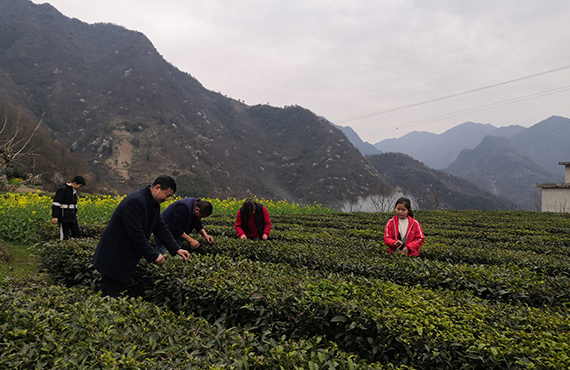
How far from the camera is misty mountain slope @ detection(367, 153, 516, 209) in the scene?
2594 inches

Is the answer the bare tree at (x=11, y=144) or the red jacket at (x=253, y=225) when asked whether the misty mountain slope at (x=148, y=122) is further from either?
the red jacket at (x=253, y=225)

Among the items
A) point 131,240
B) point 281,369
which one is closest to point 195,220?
point 131,240

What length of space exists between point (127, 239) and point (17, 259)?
5.86 meters

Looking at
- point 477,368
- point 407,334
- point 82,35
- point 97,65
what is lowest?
point 477,368

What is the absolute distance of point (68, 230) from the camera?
7680 mm

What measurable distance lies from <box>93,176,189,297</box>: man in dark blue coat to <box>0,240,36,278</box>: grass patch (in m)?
3.58

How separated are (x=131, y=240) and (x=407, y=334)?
10.7ft

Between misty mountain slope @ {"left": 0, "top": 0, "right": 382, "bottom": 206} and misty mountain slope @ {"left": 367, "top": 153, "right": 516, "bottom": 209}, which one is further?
misty mountain slope @ {"left": 367, "top": 153, "right": 516, "bottom": 209}

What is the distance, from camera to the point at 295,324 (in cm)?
360

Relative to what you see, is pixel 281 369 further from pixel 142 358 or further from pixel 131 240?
pixel 131 240

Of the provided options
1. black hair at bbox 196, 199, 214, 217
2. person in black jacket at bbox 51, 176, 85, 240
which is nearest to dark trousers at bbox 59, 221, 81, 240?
person in black jacket at bbox 51, 176, 85, 240

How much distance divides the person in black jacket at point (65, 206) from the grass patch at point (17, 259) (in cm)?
94

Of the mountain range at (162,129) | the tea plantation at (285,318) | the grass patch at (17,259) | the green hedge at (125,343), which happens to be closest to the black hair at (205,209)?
the tea plantation at (285,318)

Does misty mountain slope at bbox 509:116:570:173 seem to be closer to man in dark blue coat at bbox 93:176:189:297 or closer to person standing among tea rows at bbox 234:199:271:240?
person standing among tea rows at bbox 234:199:271:240
